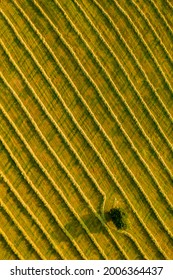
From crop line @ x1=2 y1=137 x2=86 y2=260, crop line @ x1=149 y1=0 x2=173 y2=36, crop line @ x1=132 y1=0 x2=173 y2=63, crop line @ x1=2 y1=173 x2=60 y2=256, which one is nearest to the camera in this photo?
crop line @ x1=2 y1=173 x2=60 y2=256

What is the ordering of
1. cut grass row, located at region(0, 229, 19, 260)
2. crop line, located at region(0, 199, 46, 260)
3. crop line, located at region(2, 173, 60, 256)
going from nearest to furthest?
cut grass row, located at region(0, 229, 19, 260), crop line, located at region(0, 199, 46, 260), crop line, located at region(2, 173, 60, 256)

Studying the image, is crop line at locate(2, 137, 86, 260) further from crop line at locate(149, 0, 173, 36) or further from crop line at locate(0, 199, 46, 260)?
crop line at locate(149, 0, 173, 36)

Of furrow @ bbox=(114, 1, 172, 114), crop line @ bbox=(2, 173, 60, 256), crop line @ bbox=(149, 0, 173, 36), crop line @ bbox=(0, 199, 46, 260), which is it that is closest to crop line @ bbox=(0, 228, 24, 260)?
crop line @ bbox=(0, 199, 46, 260)

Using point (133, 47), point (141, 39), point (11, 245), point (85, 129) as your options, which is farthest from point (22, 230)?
point (141, 39)

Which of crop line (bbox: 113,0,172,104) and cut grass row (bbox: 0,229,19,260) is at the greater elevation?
crop line (bbox: 113,0,172,104)

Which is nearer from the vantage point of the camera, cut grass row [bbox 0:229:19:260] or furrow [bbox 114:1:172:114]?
cut grass row [bbox 0:229:19:260]

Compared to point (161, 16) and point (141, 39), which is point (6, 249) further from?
point (161, 16)

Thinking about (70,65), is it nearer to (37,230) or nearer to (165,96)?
(165,96)

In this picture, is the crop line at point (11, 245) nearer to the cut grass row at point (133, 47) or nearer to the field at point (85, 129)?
the field at point (85, 129)

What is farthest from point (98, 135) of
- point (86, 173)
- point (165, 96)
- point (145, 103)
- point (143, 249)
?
point (143, 249)
